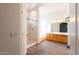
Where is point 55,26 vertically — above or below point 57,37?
above

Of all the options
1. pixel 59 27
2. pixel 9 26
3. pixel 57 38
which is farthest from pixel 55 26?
pixel 9 26

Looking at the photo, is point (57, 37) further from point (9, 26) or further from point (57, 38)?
point (9, 26)

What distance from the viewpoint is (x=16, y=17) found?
4.42 feet

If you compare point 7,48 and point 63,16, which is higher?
point 63,16

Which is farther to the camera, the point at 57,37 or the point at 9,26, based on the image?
the point at 57,37

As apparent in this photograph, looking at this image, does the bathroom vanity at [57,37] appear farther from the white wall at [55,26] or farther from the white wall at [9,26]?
the white wall at [9,26]

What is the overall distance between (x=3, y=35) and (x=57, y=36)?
→ 2.56ft

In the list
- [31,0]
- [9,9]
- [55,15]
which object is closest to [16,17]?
[9,9]

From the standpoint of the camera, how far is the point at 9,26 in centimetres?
132

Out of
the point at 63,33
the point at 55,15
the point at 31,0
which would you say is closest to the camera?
the point at 31,0

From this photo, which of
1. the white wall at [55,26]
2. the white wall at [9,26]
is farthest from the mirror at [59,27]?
the white wall at [9,26]

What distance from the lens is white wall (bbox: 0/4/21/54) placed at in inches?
50.3

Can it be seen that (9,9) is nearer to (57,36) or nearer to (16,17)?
(16,17)

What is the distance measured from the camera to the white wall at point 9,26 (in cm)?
128
